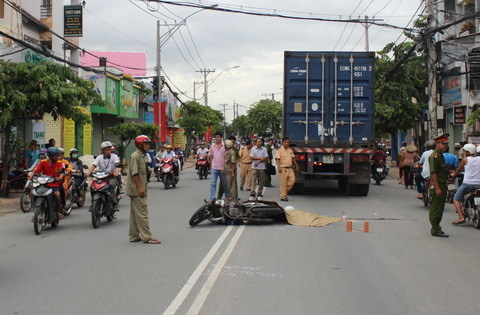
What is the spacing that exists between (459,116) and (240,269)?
2309cm

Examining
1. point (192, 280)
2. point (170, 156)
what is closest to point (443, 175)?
point (192, 280)

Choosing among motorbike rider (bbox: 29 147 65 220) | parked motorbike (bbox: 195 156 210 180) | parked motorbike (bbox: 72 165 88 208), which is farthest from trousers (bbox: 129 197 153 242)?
parked motorbike (bbox: 195 156 210 180)

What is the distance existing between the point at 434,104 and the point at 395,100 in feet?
28.6

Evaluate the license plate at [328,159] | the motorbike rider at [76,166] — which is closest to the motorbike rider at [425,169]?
the license plate at [328,159]

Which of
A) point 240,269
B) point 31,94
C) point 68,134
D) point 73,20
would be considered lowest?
point 240,269

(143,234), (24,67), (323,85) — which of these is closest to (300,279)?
(143,234)

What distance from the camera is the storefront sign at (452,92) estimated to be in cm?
2806

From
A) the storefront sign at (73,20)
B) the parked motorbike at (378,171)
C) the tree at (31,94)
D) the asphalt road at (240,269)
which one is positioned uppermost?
the storefront sign at (73,20)

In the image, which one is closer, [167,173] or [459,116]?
[167,173]

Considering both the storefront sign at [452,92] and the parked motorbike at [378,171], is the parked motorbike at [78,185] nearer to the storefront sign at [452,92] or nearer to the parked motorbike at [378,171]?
the parked motorbike at [378,171]

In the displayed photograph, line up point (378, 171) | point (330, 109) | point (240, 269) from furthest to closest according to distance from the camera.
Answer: point (378, 171) → point (330, 109) → point (240, 269)

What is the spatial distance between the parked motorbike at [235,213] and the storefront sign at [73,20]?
20.6m

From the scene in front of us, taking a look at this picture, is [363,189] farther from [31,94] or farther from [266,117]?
[266,117]

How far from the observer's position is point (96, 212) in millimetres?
10742
